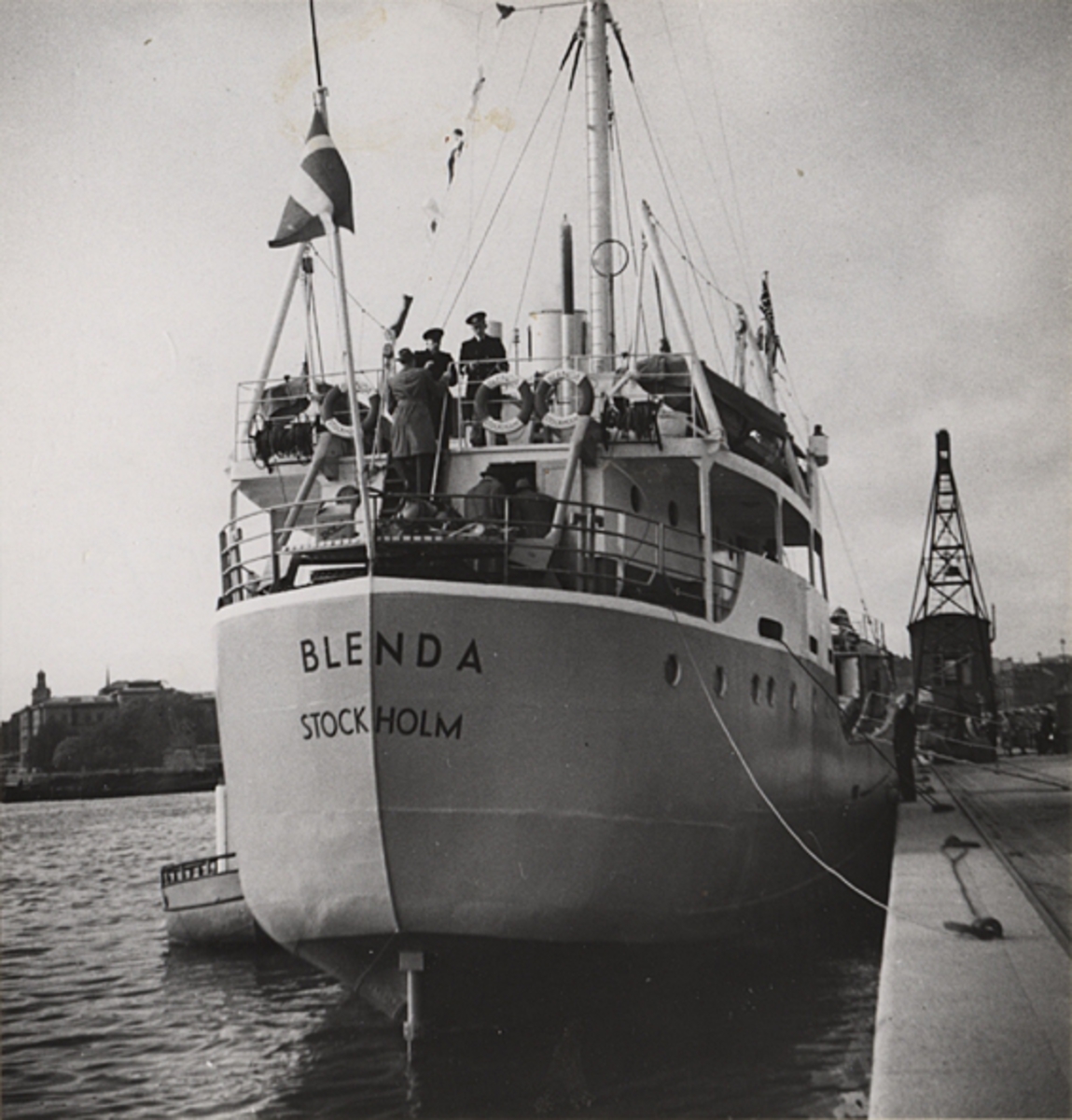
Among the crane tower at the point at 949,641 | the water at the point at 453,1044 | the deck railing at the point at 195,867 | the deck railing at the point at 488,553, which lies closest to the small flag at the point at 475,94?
the deck railing at the point at 488,553

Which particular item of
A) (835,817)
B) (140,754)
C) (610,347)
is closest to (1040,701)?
(835,817)

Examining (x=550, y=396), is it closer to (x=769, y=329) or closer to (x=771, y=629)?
(x=771, y=629)

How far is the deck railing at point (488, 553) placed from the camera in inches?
435

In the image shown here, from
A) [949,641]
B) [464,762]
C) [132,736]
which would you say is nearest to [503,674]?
[464,762]

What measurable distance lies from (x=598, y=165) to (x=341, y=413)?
5.06m

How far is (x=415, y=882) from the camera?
10.5 metres

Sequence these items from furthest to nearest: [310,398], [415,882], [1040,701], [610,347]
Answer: [1040,701] < [610,347] < [310,398] < [415,882]

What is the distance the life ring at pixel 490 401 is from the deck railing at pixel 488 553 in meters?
0.97

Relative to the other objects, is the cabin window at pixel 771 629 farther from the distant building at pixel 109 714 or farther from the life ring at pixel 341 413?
the distant building at pixel 109 714

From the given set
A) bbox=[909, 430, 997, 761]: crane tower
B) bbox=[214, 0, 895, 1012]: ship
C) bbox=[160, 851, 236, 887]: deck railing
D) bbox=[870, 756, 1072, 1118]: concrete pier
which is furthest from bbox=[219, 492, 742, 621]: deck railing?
bbox=[909, 430, 997, 761]: crane tower

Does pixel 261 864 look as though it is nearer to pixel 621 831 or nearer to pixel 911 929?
pixel 621 831

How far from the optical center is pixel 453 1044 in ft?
36.7

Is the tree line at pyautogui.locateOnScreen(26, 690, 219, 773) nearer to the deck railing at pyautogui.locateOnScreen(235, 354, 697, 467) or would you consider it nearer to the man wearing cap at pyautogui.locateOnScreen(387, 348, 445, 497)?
the deck railing at pyautogui.locateOnScreen(235, 354, 697, 467)

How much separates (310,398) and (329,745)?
18.1 feet
